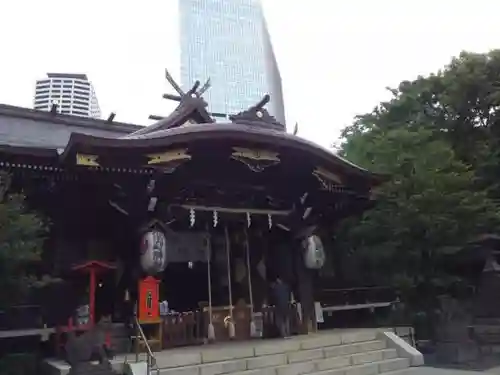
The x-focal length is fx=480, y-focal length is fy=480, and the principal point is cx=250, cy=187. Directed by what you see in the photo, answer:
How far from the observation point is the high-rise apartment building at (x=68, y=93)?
3600 centimetres

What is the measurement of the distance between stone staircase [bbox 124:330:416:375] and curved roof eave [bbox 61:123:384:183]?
4.29 m

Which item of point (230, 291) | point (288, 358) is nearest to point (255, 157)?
point (230, 291)

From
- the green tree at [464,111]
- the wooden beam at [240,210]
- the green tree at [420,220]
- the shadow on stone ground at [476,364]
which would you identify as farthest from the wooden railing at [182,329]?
the green tree at [464,111]

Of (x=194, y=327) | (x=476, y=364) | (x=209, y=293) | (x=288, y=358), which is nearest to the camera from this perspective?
(x=288, y=358)

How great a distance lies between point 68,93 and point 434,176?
30.6m

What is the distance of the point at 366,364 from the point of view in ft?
33.3

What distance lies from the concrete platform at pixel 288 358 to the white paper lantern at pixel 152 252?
180 cm

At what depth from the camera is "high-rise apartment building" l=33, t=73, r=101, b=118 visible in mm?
36000

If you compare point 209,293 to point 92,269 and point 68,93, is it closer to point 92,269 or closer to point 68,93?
point 92,269

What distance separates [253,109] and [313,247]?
4.04m

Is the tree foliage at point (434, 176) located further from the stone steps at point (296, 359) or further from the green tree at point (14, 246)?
the green tree at point (14, 246)

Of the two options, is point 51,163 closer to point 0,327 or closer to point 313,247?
point 0,327

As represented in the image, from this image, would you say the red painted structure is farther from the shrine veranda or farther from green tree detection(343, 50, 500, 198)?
green tree detection(343, 50, 500, 198)

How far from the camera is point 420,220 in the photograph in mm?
13242
